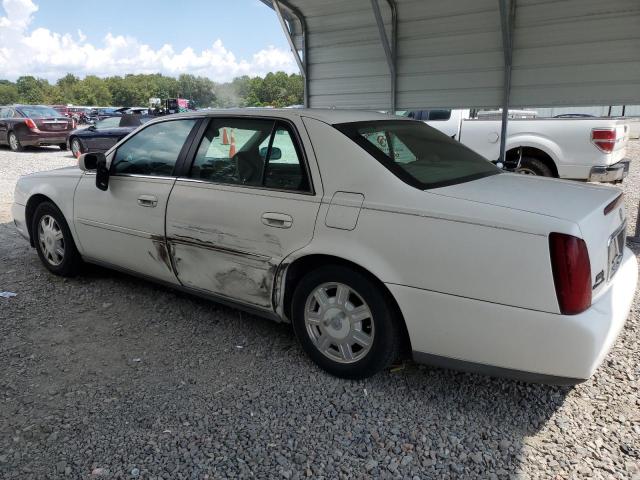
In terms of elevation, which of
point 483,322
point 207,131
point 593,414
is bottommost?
point 593,414

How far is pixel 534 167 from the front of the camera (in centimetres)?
831

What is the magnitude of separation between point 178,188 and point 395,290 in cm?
180

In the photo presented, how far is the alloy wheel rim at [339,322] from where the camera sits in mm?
2842

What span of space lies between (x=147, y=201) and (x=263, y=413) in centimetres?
187

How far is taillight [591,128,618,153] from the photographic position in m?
7.46

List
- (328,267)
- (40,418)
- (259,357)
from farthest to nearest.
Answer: (259,357) < (328,267) < (40,418)

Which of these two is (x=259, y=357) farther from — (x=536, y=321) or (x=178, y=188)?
(x=536, y=321)

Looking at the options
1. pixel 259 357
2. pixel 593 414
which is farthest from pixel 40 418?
pixel 593 414

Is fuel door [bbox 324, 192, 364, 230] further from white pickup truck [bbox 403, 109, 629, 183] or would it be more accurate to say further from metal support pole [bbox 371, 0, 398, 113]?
white pickup truck [bbox 403, 109, 629, 183]

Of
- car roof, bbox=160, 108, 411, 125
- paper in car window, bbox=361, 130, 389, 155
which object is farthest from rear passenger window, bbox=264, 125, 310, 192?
paper in car window, bbox=361, 130, 389, 155

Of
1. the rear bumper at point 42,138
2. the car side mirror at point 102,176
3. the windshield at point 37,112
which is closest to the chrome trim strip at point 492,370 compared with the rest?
the car side mirror at point 102,176

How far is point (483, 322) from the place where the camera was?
2402 mm

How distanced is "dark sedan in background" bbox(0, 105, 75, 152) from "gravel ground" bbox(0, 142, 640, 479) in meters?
15.2

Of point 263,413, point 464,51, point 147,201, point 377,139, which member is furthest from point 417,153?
point 464,51
